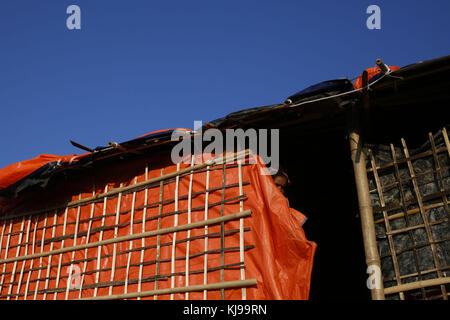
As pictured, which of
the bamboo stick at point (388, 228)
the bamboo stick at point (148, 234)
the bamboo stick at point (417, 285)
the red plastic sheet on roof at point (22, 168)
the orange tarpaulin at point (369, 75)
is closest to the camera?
the bamboo stick at point (417, 285)

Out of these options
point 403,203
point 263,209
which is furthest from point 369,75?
point 263,209

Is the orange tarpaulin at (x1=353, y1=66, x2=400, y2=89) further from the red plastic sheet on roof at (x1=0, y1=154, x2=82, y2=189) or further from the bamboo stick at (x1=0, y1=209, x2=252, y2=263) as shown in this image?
the red plastic sheet on roof at (x1=0, y1=154, x2=82, y2=189)

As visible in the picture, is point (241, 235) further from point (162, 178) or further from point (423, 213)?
point (423, 213)

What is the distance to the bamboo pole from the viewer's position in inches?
202

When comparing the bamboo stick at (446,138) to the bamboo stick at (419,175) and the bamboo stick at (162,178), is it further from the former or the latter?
the bamboo stick at (162,178)

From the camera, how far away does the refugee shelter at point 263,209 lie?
5.19m

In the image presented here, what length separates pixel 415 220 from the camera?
Answer: 5.16m

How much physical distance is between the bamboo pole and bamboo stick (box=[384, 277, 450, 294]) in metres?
0.12

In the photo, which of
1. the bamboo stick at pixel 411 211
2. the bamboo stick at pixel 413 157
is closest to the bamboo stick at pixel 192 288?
the bamboo stick at pixel 411 211

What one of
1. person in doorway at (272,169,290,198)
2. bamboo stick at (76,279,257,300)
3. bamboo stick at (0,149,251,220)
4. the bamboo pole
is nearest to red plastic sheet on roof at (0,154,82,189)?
bamboo stick at (0,149,251,220)

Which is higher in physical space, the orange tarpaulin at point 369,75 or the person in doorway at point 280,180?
the orange tarpaulin at point 369,75

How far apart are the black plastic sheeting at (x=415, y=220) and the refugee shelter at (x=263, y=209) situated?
0.04 feet

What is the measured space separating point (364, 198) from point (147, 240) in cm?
315
